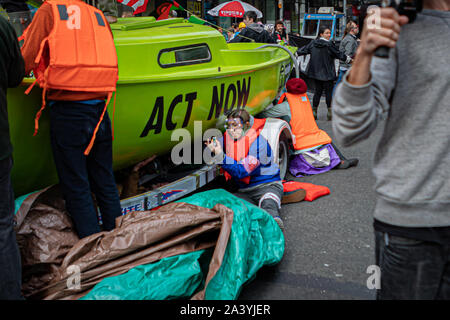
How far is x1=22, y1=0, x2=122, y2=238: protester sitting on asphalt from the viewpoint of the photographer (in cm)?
253

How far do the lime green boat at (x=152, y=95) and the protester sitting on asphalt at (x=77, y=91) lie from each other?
0.70 ft

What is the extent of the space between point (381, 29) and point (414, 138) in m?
0.34

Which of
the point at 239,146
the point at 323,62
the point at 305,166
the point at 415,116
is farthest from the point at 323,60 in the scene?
the point at 415,116

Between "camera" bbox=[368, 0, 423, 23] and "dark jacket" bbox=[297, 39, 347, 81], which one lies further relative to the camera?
"dark jacket" bbox=[297, 39, 347, 81]

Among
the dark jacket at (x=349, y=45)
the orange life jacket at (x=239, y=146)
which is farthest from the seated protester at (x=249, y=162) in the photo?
the dark jacket at (x=349, y=45)

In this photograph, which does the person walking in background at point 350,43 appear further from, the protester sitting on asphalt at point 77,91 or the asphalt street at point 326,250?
the protester sitting on asphalt at point 77,91

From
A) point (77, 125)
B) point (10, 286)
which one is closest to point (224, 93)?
point (77, 125)

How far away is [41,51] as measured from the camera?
8.17 ft

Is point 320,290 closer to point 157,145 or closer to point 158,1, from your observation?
point 157,145

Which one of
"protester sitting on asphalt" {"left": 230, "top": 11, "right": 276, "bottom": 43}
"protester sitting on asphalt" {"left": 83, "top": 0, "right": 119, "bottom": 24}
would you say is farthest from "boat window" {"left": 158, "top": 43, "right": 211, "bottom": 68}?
"protester sitting on asphalt" {"left": 230, "top": 11, "right": 276, "bottom": 43}

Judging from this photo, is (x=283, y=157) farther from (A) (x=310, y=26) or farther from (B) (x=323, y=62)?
(A) (x=310, y=26)

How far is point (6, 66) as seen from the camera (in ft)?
7.10

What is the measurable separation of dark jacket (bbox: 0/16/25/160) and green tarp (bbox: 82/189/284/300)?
83 cm

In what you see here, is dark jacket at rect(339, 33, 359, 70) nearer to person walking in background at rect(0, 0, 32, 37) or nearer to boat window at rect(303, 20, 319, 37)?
person walking in background at rect(0, 0, 32, 37)
